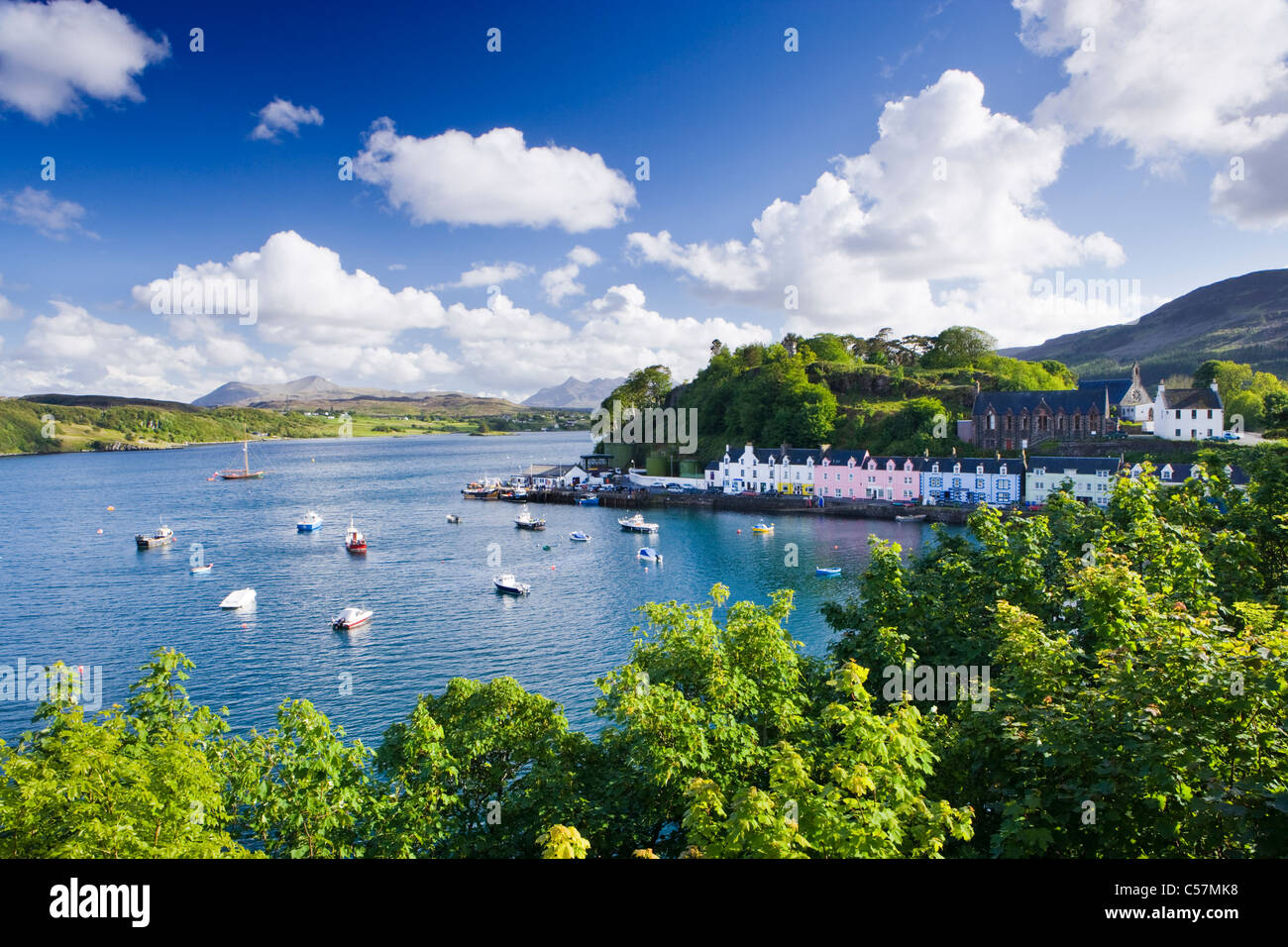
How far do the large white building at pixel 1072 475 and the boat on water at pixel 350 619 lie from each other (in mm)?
47201

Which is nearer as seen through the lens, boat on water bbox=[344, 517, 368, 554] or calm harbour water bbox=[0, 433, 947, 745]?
calm harbour water bbox=[0, 433, 947, 745]

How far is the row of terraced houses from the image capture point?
52625 mm

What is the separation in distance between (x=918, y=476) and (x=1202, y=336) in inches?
5432

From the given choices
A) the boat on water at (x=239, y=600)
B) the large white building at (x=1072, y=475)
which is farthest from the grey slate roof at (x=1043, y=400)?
the boat on water at (x=239, y=600)

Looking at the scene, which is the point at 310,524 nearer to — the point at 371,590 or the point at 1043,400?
the point at 371,590

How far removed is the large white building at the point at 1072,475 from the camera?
51.7m

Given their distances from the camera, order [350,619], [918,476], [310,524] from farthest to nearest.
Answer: [918,476] → [310,524] → [350,619]

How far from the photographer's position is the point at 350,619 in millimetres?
29172

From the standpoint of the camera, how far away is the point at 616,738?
10.5m

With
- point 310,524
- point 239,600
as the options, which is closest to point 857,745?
point 239,600

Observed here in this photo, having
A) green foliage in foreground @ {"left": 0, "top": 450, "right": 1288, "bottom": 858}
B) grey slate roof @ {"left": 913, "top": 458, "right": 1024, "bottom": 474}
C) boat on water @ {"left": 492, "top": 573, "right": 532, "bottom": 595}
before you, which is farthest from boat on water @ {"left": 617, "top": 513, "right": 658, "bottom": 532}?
green foliage in foreground @ {"left": 0, "top": 450, "right": 1288, "bottom": 858}

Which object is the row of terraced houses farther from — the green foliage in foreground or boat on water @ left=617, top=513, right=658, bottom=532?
the green foliage in foreground

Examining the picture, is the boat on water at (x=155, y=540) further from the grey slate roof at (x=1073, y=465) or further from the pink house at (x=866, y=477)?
the grey slate roof at (x=1073, y=465)

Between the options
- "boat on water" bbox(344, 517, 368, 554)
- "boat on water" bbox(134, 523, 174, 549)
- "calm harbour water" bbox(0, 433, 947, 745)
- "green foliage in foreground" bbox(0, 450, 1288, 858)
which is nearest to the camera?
"green foliage in foreground" bbox(0, 450, 1288, 858)
